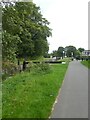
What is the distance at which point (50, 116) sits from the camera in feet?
33.0

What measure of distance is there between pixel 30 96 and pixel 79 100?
2.15m

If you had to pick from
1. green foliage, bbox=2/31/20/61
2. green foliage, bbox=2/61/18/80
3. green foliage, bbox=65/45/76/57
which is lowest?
green foliage, bbox=2/61/18/80

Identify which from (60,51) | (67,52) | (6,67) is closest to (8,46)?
(6,67)

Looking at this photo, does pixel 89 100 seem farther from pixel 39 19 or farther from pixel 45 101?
pixel 39 19

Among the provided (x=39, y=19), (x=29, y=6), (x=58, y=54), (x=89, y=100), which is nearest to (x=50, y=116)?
(x=89, y=100)

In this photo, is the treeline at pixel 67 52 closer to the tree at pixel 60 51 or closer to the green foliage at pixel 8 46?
the tree at pixel 60 51

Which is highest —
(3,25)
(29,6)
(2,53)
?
(29,6)

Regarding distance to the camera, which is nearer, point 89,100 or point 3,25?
point 89,100

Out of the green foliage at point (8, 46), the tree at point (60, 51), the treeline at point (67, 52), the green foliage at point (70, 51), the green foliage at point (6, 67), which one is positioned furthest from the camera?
the green foliage at point (70, 51)

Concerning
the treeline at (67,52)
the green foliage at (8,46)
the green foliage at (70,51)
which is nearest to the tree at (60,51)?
the treeline at (67,52)

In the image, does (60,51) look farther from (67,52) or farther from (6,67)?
(6,67)

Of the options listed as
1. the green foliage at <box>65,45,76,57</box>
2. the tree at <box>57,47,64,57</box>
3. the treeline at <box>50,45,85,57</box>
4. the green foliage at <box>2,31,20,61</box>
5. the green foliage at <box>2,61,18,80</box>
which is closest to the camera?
the green foliage at <box>2,31,20,61</box>

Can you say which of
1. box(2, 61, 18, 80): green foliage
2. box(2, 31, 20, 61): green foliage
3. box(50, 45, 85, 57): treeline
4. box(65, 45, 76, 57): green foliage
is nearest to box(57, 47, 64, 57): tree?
box(50, 45, 85, 57): treeline

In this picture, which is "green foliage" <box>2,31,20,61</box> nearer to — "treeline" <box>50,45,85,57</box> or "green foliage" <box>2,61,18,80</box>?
"green foliage" <box>2,61,18,80</box>
